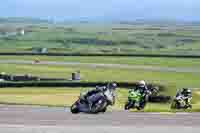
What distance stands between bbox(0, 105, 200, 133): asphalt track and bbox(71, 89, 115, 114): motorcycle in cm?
283

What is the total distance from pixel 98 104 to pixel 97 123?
5564 millimetres

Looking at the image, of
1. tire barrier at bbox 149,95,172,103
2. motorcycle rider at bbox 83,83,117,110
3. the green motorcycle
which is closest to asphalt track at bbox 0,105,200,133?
motorcycle rider at bbox 83,83,117,110

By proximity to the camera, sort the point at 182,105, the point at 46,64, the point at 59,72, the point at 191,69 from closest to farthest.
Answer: the point at 182,105 → the point at 59,72 → the point at 191,69 → the point at 46,64

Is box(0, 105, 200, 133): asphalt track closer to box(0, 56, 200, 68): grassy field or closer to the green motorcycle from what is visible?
the green motorcycle

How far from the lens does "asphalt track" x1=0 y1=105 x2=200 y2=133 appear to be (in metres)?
13.9

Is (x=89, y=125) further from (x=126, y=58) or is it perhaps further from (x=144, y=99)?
(x=126, y=58)

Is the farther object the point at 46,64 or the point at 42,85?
the point at 46,64

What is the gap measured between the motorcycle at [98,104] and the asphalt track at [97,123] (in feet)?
9.30

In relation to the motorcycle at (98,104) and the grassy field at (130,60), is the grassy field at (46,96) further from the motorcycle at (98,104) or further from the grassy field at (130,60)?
the grassy field at (130,60)

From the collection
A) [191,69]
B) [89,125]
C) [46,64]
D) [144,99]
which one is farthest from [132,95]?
[46,64]

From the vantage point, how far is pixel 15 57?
314ft

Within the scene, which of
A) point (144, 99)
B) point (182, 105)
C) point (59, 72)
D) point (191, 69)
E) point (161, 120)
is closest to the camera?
point (161, 120)

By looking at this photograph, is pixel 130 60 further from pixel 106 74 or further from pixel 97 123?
pixel 97 123

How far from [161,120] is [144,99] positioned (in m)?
10.3
